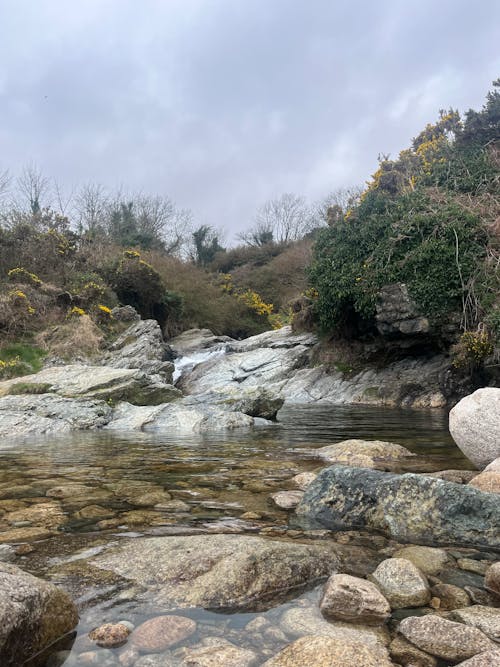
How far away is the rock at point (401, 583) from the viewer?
225 cm

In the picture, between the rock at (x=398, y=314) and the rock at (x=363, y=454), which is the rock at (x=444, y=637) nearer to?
the rock at (x=363, y=454)

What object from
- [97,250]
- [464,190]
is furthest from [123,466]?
[97,250]

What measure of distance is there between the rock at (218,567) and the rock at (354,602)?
27 cm

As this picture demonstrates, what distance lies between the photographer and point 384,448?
6.34 m

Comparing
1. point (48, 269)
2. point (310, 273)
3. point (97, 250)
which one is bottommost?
point (310, 273)

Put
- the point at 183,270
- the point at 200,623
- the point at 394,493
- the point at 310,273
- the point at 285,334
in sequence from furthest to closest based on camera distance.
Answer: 1. the point at 183,270
2. the point at 285,334
3. the point at 310,273
4. the point at 394,493
5. the point at 200,623

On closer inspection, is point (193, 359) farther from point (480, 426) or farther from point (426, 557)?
point (426, 557)

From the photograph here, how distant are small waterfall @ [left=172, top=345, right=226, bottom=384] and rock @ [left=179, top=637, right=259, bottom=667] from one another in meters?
19.0

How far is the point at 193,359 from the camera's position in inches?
907

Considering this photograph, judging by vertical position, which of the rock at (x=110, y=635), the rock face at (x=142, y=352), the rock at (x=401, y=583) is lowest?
the rock at (x=401, y=583)

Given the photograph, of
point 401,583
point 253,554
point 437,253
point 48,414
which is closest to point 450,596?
point 401,583

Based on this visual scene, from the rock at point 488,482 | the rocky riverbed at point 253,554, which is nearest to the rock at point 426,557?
the rocky riverbed at point 253,554

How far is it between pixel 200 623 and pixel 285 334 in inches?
870

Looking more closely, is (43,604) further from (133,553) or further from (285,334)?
(285,334)
